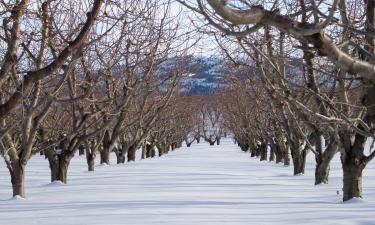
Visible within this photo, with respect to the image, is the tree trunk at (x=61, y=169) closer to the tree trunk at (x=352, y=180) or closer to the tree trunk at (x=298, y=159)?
the tree trunk at (x=352, y=180)

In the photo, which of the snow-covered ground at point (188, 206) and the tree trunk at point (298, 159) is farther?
the tree trunk at point (298, 159)

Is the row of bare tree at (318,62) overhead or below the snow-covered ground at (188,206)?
overhead

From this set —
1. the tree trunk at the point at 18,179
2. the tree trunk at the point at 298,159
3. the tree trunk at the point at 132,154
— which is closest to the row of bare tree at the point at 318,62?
the tree trunk at the point at 298,159

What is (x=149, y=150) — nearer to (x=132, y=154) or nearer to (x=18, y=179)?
(x=132, y=154)

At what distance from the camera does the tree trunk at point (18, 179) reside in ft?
32.4

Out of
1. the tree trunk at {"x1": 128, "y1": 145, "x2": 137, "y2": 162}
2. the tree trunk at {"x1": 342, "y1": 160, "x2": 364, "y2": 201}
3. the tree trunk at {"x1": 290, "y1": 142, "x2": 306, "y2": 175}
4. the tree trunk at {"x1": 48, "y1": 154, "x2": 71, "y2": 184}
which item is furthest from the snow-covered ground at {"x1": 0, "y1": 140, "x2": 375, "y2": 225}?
the tree trunk at {"x1": 128, "y1": 145, "x2": 137, "y2": 162}

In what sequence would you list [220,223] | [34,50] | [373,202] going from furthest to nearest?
1. [34,50]
2. [373,202]
3. [220,223]

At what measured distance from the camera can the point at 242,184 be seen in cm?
1195

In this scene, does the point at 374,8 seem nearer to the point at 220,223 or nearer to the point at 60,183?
the point at 220,223

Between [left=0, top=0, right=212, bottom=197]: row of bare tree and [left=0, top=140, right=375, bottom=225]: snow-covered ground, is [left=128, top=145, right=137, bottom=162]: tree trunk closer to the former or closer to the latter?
[left=0, top=0, right=212, bottom=197]: row of bare tree

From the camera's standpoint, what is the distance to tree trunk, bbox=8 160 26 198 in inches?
388

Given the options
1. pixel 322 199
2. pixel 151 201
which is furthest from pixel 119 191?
pixel 322 199

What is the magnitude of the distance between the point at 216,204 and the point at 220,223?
1.73m

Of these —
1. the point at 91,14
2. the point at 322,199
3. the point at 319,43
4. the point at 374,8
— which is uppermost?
the point at 374,8
